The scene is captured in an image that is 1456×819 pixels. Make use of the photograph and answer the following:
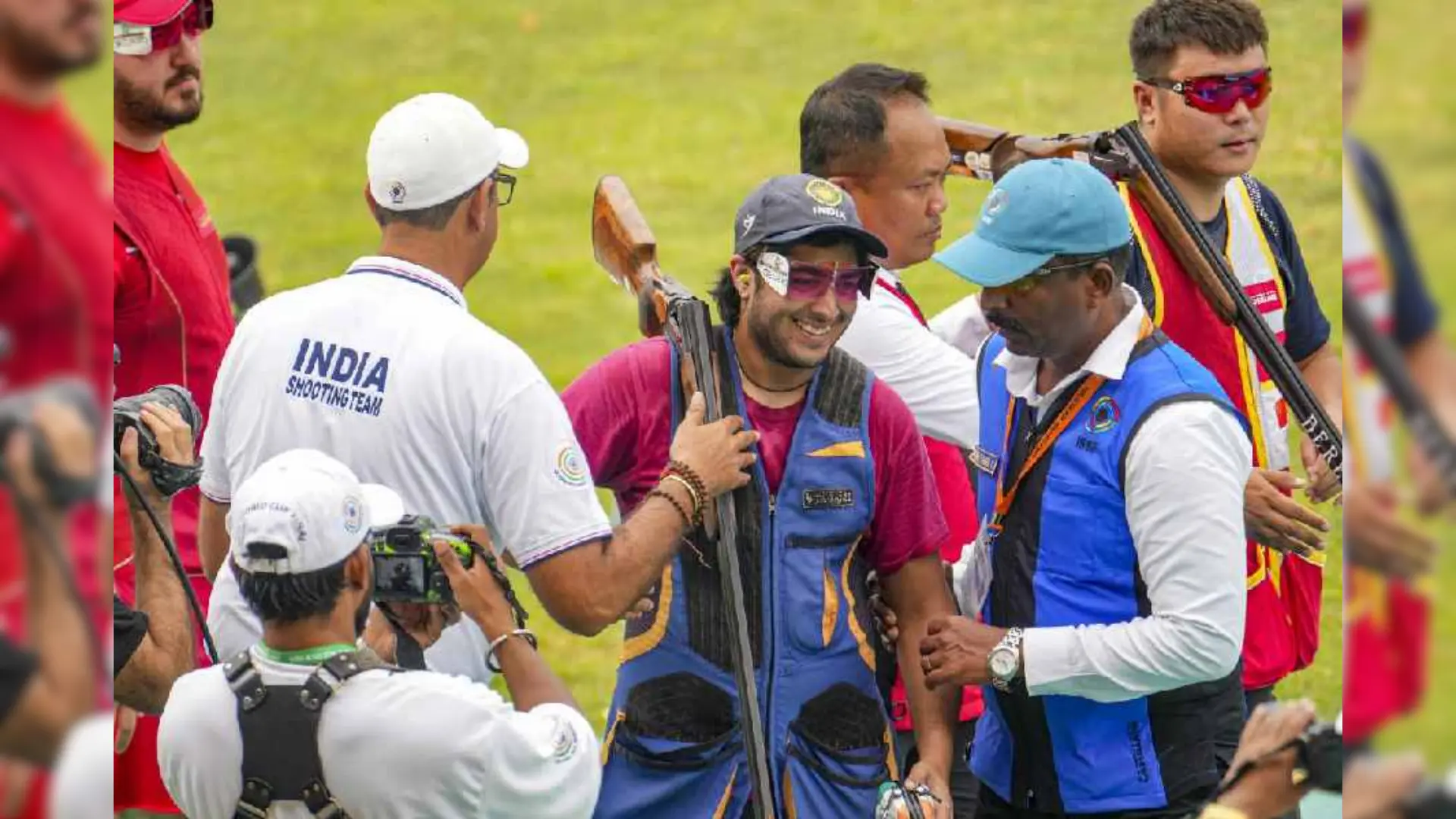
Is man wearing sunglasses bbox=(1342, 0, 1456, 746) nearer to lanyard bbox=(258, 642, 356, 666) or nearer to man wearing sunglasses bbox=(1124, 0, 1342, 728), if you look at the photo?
lanyard bbox=(258, 642, 356, 666)

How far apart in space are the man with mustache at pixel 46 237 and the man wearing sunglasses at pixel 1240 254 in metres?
4.04

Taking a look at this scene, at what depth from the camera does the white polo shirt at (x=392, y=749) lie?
3.50 m

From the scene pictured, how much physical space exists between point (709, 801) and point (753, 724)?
0.26 meters

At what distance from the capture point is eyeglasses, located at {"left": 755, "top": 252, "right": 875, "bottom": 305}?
14.6 ft

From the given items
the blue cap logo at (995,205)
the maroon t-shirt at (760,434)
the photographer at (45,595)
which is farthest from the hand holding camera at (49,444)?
the blue cap logo at (995,205)

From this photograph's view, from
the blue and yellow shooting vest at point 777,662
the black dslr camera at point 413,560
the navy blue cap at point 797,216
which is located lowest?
the blue and yellow shooting vest at point 777,662

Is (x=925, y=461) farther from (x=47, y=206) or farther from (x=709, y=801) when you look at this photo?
(x=47, y=206)

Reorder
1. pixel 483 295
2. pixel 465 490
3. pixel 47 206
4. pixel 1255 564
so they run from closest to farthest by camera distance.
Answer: pixel 47 206 < pixel 465 490 < pixel 1255 564 < pixel 483 295

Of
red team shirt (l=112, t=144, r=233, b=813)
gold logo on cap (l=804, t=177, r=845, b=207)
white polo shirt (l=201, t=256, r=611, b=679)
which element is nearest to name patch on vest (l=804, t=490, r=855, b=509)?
white polo shirt (l=201, t=256, r=611, b=679)

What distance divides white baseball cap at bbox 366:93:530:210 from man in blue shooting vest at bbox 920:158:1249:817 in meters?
1.03

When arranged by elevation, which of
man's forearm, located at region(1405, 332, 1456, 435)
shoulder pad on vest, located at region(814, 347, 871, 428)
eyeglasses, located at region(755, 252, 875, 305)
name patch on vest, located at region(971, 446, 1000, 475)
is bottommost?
name patch on vest, located at region(971, 446, 1000, 475)

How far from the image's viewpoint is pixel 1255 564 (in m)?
5.57

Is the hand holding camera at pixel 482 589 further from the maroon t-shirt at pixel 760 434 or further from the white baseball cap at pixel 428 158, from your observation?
the white baseball cap at pixel 428 158

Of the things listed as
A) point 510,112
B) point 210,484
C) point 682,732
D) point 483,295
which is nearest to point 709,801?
point 682,732
